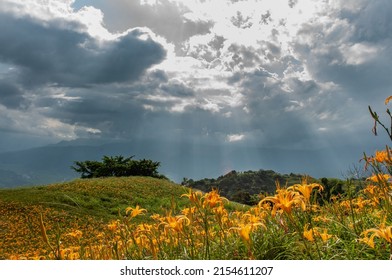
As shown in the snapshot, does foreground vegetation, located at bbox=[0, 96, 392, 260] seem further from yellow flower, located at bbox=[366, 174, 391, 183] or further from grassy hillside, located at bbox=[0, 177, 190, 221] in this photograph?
grassy hillside, located at bbox=[0, 177, 190, 221]

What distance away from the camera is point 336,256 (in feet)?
9.13

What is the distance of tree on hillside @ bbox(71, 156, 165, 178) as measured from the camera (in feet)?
89.3

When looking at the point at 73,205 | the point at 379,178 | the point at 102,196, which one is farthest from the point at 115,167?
the point at 379,178

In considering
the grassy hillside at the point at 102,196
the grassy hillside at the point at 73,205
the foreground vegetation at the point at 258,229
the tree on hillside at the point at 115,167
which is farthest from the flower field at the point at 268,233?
the tree on hillside at the point at 115,167

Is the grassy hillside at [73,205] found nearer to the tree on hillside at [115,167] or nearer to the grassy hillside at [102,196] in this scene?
the grassy hillside at [102,196]

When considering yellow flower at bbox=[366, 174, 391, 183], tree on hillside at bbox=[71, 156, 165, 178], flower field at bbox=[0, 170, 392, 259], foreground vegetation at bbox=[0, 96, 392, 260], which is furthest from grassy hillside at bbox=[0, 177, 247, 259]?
yellow flower at bbox=[366, 174, 391, 183]

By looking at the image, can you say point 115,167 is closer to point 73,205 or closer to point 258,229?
point 73,205

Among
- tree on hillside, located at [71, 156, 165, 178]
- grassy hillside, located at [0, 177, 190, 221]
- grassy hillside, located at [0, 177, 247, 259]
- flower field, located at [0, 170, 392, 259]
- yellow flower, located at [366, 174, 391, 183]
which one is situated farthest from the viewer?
tree on hillside, located at [71, 156, 165, 178]

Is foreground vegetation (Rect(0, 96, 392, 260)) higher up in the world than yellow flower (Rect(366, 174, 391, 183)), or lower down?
lower down

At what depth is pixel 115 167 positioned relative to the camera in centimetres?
2706
